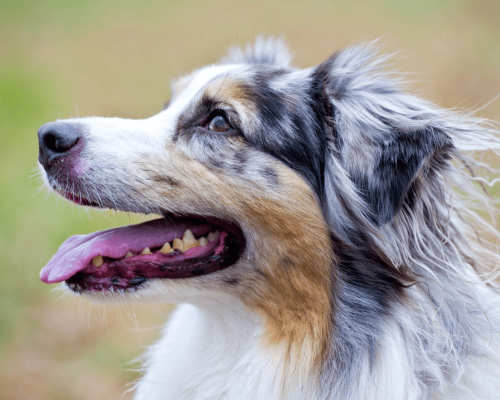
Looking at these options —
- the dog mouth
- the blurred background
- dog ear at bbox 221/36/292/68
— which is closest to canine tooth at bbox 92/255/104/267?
the dog mouth

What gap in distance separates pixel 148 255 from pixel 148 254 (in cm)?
2

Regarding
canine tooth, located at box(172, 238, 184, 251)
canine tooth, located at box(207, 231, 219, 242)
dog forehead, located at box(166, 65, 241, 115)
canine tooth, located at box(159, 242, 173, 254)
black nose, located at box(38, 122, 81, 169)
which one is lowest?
canine tooth, located at box(159, 242, 173, 254)

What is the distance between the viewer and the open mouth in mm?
2832

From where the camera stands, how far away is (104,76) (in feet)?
35.5

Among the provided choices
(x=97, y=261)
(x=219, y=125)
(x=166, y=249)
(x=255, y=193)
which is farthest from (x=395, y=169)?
(x=97, y=261)

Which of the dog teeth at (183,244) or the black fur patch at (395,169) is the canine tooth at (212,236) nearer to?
the dog teeth at (183,244)

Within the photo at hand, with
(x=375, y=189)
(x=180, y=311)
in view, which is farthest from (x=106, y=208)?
(x=375, y=189)

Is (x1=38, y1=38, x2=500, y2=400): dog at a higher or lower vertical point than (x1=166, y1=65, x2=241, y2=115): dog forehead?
lower

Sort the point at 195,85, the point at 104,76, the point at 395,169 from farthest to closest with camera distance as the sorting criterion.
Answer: the point at 104,76 → the point at 195,85 → the point at 395,169

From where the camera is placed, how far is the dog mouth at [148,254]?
283cm

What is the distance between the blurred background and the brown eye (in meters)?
2.39

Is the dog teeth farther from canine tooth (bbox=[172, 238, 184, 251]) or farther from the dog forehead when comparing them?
the dog forehead

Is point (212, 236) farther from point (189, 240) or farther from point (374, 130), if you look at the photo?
point (374, 130)

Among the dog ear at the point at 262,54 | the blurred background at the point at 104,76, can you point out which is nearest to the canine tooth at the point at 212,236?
the dog ear at the point at 262,54
